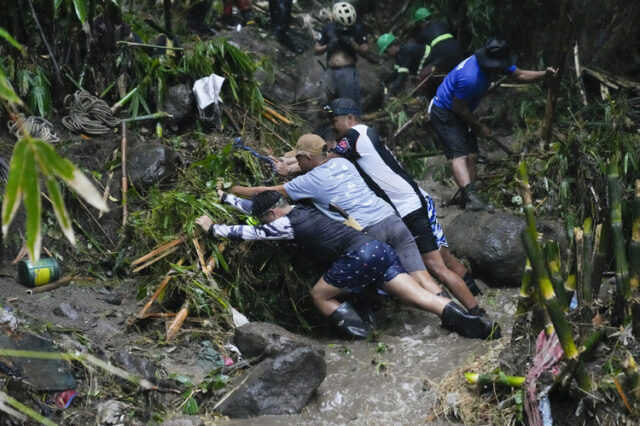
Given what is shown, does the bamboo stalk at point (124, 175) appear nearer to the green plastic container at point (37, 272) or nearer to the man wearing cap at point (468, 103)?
the green plastic container at point (37, 272)

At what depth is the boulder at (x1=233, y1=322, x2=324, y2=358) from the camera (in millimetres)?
5598

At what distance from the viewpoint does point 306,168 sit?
7.00 m

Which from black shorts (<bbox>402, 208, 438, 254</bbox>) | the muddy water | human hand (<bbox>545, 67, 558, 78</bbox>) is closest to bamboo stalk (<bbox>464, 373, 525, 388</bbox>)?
the muddy water

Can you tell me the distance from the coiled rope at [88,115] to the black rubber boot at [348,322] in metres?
3.21

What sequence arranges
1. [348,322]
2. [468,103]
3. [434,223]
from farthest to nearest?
[468,103] → [434,223] → [348,322]

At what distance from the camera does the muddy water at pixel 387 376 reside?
5277 millimetres

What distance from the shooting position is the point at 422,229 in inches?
280

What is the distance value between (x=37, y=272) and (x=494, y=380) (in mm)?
3737

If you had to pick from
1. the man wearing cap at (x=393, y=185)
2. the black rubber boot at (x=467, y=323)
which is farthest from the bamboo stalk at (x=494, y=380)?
the man wearing cap at (x=393, y=185)

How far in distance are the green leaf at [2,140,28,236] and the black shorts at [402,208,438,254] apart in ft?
14.8

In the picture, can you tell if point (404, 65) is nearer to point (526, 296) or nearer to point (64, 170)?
point (526, 296)

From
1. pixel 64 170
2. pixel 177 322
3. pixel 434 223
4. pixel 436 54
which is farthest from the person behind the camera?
pixel 436 54

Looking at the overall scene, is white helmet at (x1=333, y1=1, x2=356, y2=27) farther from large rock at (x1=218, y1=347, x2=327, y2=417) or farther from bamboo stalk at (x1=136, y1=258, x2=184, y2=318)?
large rock at (x1=218, y1=347, x2=327, y2=417)

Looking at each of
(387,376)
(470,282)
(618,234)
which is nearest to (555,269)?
(618,234)
